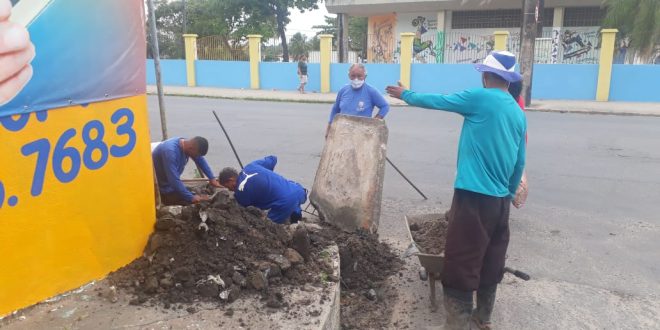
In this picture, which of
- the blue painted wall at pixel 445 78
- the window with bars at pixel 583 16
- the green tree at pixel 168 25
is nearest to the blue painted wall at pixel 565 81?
the blue painted wall at pixel 445 78

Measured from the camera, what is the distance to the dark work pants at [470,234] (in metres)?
3.32

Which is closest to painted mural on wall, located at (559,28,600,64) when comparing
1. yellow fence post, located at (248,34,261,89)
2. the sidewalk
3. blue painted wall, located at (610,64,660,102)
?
blue painted wall, located at (610,64,660,102)

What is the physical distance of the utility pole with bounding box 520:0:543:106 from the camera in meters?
15.6

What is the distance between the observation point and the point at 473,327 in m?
3.68

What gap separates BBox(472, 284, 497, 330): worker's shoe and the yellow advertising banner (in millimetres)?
2257

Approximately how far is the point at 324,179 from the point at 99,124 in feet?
7.96

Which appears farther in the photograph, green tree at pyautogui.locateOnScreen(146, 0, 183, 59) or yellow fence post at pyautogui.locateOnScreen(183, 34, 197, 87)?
green tree at pyautogui.locateOnScreen(146, 0, 183, 59)


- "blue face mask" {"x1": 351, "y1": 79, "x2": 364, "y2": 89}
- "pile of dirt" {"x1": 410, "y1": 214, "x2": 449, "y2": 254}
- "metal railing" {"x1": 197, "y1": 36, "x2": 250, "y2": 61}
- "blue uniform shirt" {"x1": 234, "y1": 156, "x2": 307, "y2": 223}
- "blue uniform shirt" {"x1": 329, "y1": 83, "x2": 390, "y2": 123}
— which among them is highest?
"metal railing" {"x1": 197, "y1": 36, "x2": 250, "y2": 61}

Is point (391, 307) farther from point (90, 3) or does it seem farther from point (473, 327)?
point (90, 3)

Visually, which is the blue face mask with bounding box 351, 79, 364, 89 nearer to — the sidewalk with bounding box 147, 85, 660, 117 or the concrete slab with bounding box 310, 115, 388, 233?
the concrete slab with bounding box 310, 115, 388, 233

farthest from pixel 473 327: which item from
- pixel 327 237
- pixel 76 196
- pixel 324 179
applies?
pixel 76 196

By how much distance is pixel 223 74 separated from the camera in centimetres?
2452

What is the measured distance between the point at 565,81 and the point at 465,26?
8832 millimetres

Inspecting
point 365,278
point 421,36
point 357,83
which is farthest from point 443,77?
point 365,278
